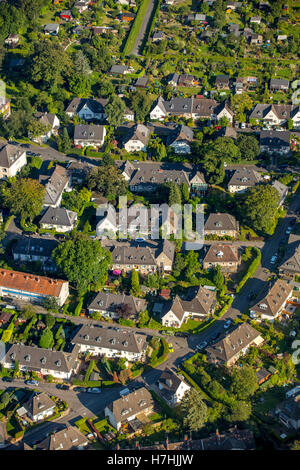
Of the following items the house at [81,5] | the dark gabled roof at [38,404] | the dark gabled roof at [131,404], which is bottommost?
the dark gabled roof at [38,404]

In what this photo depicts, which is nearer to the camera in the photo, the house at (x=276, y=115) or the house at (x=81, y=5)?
the house at (x=276, y=115)

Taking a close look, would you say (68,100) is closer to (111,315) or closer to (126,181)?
(126,181)

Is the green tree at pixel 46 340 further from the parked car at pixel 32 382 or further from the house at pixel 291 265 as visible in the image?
the house at pixel 291 265

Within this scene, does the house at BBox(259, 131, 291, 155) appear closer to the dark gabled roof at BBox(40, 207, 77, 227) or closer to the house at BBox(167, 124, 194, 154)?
the house at BBox(167, 124, 194, 154)

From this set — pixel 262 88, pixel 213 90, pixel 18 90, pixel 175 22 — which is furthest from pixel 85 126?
pixel 175 22

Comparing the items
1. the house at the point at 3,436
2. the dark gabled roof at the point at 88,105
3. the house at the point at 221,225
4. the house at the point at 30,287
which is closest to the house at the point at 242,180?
the house at the point at 221,225
